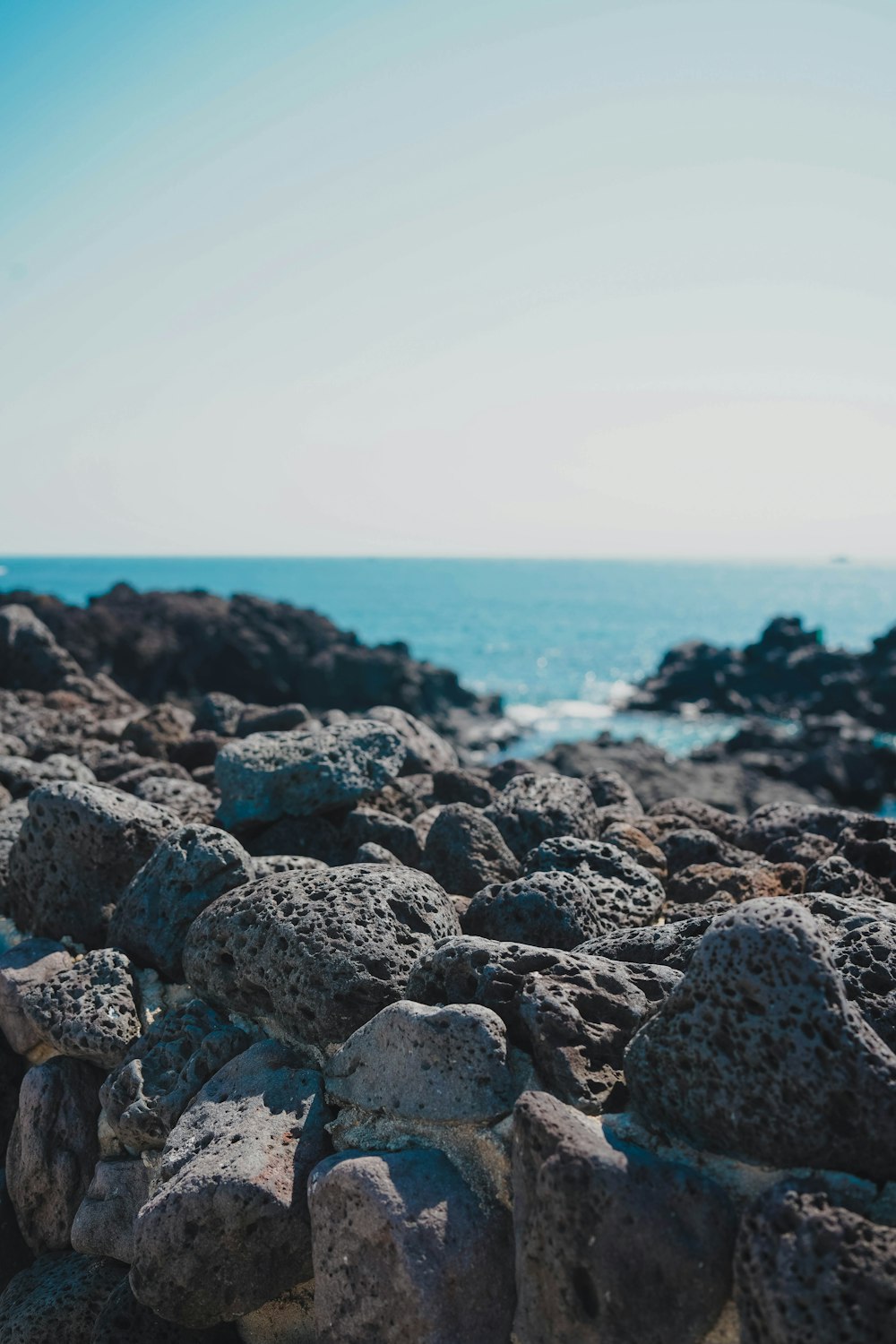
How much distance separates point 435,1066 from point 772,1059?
965mm

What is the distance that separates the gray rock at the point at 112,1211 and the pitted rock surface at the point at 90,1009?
423 millimetres

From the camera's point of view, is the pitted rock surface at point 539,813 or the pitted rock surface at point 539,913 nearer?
the pitted rock surface at point 539,913

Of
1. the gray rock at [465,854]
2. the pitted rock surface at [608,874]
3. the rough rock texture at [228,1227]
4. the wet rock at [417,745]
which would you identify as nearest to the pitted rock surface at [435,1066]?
the rough rock texture at [228,1227]

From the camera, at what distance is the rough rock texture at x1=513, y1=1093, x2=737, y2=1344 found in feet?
7.53

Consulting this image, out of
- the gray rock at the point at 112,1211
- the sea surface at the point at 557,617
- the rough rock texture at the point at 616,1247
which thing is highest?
the rough rock texture at the point at 616,1247

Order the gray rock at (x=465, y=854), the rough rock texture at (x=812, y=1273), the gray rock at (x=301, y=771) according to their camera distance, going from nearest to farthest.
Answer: the rough rock texture at (x=812, y=1273) < the gray rock at (x=465, y=854) < the gray rock at (x=301, y=771)

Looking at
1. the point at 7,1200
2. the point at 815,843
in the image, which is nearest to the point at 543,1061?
the point at 7,1200

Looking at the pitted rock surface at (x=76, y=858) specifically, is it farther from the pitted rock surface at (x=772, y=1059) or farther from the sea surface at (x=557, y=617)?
the sea surface at (x=557, y=617)

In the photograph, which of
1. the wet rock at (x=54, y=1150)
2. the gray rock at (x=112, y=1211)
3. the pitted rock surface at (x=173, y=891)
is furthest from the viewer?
the pitted rock surface at (x=173, y=891)

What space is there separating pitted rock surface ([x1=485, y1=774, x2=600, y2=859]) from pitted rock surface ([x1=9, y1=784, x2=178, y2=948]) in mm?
1780

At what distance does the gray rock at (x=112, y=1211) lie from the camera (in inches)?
131

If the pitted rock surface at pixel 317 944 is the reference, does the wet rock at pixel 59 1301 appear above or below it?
below

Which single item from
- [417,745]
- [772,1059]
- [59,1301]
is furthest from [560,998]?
[417,745]

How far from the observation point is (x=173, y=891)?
4094mm
